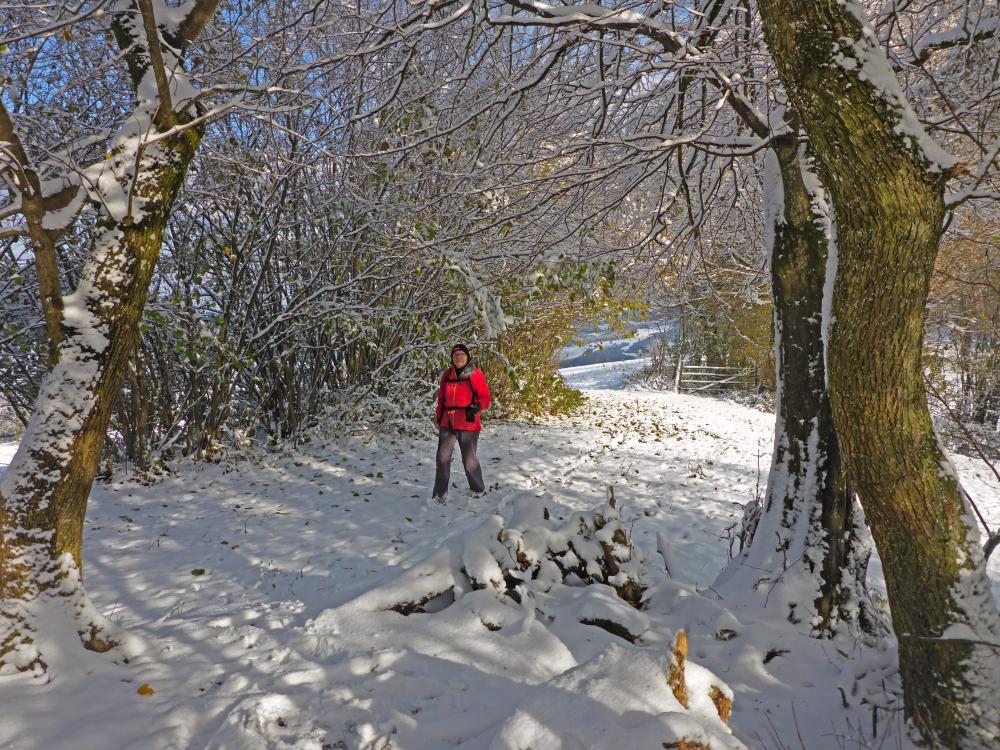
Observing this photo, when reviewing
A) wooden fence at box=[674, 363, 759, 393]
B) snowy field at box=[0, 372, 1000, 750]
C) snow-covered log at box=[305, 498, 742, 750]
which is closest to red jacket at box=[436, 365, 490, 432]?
snowy field at box=[0, 372, 1000, 750]

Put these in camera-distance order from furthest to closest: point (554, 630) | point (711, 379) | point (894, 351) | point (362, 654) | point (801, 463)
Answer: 1. point (711, 379)
2. point (801, 463)
3. point (554, 630)
4. point (362, 654)
5. point (894, 351)

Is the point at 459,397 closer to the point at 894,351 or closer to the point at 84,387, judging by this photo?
the point at 84,387

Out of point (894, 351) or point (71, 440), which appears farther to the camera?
point (71, 440)

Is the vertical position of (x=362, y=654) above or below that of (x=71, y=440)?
below

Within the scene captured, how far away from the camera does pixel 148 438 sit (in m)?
6.63

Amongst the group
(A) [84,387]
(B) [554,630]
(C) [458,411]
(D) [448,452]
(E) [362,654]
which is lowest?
(B) [554,630]

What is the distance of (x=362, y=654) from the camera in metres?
2.54

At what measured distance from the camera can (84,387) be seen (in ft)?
7.92

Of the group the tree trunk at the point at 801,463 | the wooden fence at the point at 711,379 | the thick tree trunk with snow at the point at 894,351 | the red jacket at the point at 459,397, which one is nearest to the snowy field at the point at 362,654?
the tree trunk at the point at 801,463

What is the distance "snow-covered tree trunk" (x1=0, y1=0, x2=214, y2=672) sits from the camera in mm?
2285

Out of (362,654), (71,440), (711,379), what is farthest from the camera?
(711,379)

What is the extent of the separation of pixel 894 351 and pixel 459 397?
4536 mm

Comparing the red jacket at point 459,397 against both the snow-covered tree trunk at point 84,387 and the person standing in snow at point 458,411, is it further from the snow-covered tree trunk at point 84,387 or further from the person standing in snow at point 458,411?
the snow-covered tree trunk at point 84,387

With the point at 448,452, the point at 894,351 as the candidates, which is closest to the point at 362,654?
the point at 894,351
